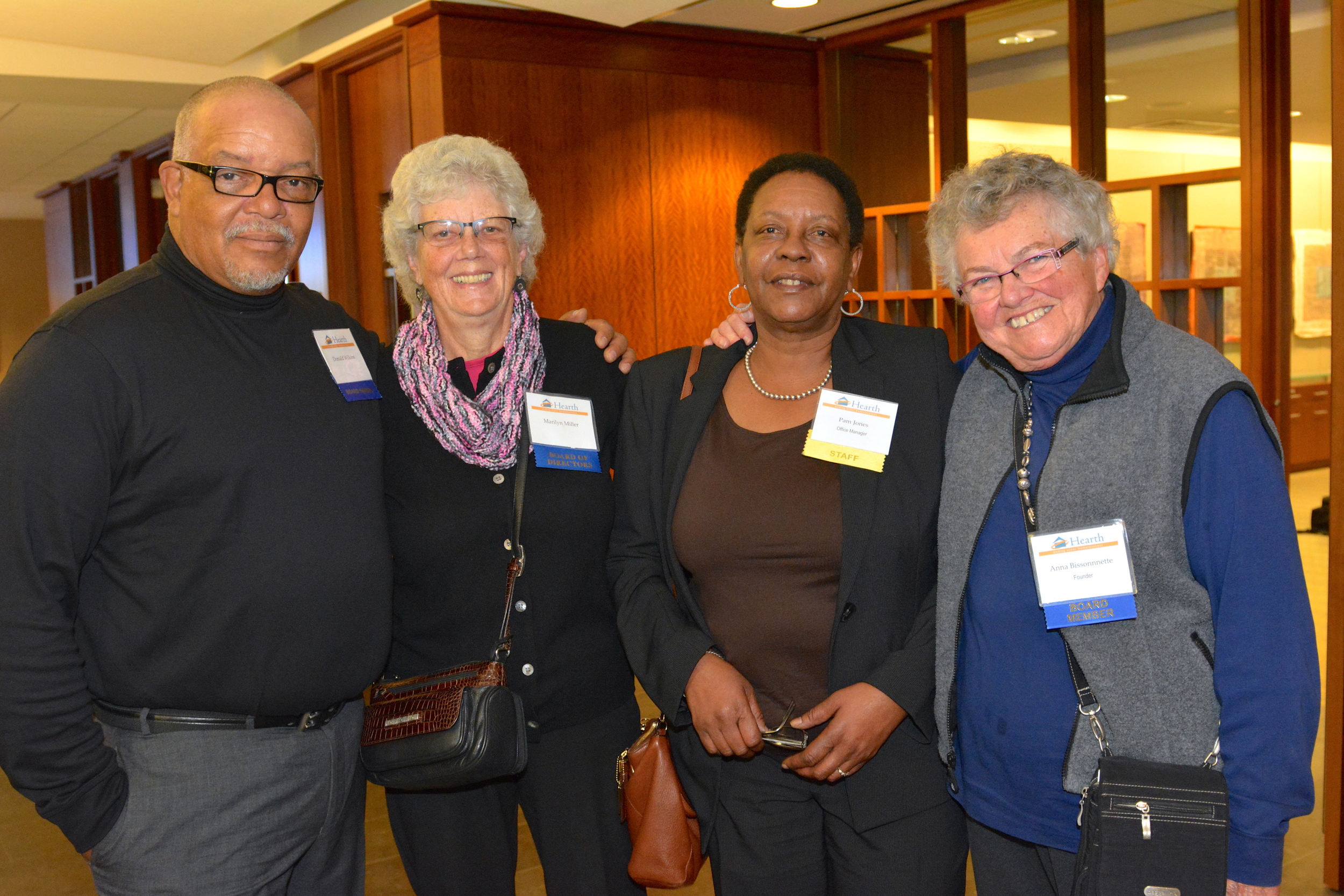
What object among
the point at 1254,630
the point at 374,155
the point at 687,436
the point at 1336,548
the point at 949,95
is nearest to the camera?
the point at 1254,630

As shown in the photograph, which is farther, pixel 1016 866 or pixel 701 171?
pixel 701 171

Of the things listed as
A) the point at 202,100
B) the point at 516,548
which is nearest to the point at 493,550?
the point at 516,548

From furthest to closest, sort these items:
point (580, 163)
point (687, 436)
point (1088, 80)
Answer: point (580, 163) < point (1088, 80) < point (687, 436)

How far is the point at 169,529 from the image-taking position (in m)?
1.80

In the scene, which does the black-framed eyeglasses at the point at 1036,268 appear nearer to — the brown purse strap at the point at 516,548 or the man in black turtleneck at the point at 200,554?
the brown purse strap at the point at 516,548

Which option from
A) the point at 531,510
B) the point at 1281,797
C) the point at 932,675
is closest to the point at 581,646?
the point at 531,510

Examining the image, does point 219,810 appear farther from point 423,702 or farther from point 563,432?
point 563,432

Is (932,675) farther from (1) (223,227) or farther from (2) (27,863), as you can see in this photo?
(2) (27,863)

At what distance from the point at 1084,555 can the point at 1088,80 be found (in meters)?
4.43

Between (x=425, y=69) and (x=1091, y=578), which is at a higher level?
(x=425, y=69)

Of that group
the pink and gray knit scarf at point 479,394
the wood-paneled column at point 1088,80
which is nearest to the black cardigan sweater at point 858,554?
the pink and gray knit scarf at point 479,394

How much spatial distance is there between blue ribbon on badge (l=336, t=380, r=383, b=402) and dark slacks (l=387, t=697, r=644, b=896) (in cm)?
77

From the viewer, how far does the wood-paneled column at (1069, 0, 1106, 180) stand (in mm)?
5172

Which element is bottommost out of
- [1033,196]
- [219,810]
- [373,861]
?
[373,861]
